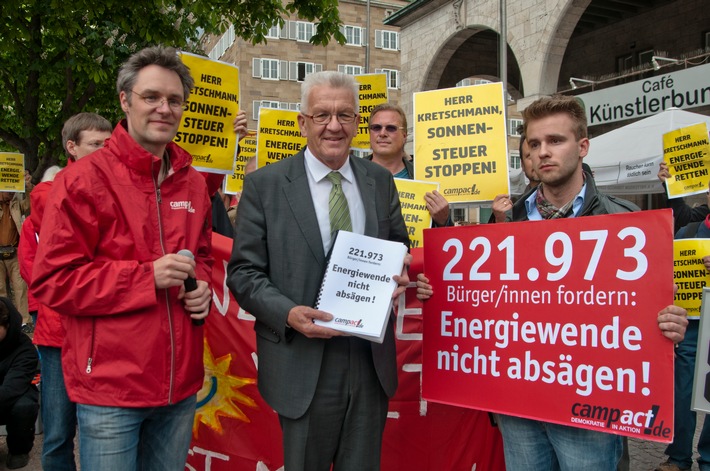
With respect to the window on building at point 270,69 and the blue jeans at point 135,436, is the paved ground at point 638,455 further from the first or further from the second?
the window on building at point 270,69

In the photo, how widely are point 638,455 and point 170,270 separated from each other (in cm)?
457

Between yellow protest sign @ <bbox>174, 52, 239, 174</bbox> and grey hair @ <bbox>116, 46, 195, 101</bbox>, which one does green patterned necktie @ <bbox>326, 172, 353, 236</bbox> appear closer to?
grey hair @ <bbox>116, 46, 195, 101</bbox>

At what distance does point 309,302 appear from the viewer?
7.74 ft

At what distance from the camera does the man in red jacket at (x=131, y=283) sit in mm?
2084

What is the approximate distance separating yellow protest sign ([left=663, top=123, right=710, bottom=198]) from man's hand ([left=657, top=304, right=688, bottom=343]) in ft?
14.5

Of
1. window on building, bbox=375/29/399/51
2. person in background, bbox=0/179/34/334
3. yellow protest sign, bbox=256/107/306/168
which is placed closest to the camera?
yellow protest sign, bbox=256/107/306/168

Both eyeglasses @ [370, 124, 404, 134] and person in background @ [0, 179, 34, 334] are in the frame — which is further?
person in background @ [0, 179, 34, 334]

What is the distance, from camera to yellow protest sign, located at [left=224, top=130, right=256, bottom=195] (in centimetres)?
619

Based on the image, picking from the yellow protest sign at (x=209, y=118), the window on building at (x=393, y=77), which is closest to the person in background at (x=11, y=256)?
the yellow protest sign at (x=209, y=118)

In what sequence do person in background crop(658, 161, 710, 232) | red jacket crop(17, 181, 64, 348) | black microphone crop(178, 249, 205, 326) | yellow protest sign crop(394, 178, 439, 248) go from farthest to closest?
1. person in background crop(658, 161, 710, 232)
2. yellow protest sign crop(394, 178, 439, 248)
3. red jacket crop(17, 181, 64, 348)
4. black microphone crop(178, 249, 205, 326)

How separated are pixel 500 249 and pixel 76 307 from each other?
1.78 metres

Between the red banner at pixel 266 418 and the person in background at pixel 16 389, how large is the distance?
1.85 m

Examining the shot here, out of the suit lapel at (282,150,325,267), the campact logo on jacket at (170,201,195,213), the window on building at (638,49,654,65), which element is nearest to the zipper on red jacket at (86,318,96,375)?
the campact logo on jacket at (170,201,195,213)

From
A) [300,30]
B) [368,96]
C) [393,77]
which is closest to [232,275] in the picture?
[368,96]
